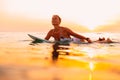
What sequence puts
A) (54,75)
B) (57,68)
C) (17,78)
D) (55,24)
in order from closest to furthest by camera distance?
1. (17,78)
2. (54,75)
3. (57,68)
4. (55,24)

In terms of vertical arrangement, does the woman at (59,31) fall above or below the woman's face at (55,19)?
below

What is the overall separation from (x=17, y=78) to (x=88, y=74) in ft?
3.44

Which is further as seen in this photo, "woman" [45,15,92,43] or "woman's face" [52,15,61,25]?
"woman" [45,15,92,43]

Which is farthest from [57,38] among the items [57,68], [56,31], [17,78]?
[17,78]

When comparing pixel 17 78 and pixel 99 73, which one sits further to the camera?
pixel 99 73

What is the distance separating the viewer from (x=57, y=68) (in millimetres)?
4324

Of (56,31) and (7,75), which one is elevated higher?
(56,31)

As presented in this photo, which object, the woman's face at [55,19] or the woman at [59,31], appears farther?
the woman at [59,31]

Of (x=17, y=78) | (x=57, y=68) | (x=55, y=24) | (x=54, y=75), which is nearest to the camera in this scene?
(x=17, y=78)

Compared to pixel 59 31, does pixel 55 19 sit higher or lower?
higher

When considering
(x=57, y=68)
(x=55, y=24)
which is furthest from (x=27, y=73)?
(x=55, y=24)

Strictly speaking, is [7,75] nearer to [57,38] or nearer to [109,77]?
[109,77]

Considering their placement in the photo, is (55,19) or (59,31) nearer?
(55,19)

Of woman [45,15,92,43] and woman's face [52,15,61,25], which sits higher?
woman's face [52,15,61,25]
